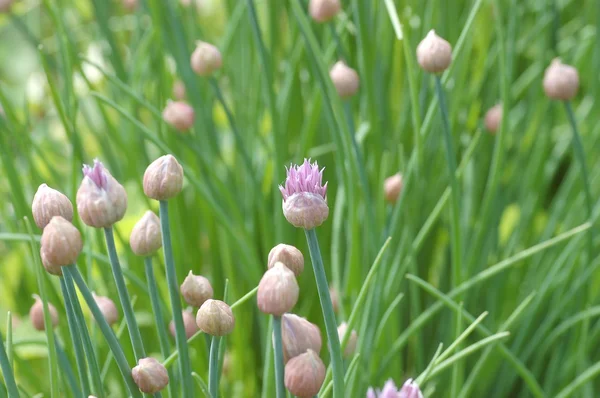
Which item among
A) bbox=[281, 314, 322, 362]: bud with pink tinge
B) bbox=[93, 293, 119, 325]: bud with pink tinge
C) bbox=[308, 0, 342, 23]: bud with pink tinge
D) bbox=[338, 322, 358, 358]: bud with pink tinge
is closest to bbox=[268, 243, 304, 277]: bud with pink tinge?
bbox=[281, 314, 322, 362]: bud with pink tinge

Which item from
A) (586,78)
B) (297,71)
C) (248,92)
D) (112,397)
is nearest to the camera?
(112,397)

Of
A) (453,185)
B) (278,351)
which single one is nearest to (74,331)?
(278,351)

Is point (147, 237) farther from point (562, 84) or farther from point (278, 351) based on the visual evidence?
point (562, 84)

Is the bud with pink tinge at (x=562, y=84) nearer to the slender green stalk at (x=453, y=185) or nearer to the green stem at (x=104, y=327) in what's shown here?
the slender green stalk at (x=453, y=185)

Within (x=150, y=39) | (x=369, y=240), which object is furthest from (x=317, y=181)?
(x=150, y=39)

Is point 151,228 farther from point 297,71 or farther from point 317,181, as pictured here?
point 297,71

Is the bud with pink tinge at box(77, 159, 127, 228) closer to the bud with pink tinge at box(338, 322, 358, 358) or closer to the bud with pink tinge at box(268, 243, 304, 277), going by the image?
the bud with pink tinge at box(268, 243, 304, 277)
